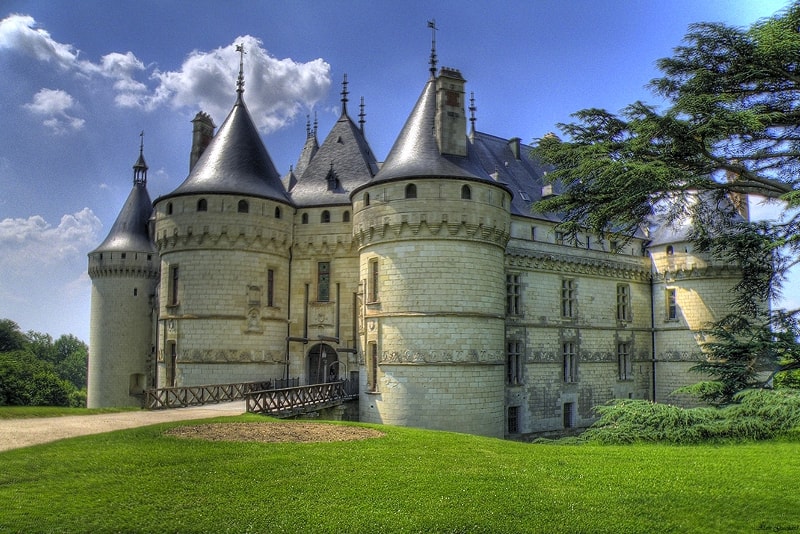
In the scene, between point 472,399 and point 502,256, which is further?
point 502,256

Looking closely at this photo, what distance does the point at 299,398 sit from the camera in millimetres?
22203

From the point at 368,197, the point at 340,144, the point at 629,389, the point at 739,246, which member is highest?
the point at 340,144

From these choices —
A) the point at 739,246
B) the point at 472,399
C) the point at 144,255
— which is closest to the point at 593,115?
the point at 739,246

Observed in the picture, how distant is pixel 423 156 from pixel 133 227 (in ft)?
67.7

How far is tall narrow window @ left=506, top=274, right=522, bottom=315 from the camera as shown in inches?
1150

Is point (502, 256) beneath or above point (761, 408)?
above

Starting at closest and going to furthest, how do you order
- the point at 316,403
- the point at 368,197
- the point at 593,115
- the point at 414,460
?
the point at 414,460 → the point at 593,115 → the point at 316,403 → the point at 368,197

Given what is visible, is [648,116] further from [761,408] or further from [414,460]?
[414,460]

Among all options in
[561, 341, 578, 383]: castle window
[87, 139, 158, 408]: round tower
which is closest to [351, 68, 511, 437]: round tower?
[561, 341, 578, 383]: castle window

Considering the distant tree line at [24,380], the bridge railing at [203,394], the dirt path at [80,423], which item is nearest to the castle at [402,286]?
the bridge railing at [203,394]

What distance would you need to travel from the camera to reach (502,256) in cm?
2531

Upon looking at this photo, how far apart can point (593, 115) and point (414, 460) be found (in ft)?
35.3

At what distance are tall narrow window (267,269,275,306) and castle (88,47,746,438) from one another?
0.06 m

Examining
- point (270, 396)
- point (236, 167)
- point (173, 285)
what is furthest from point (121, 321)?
point (270, 396)
